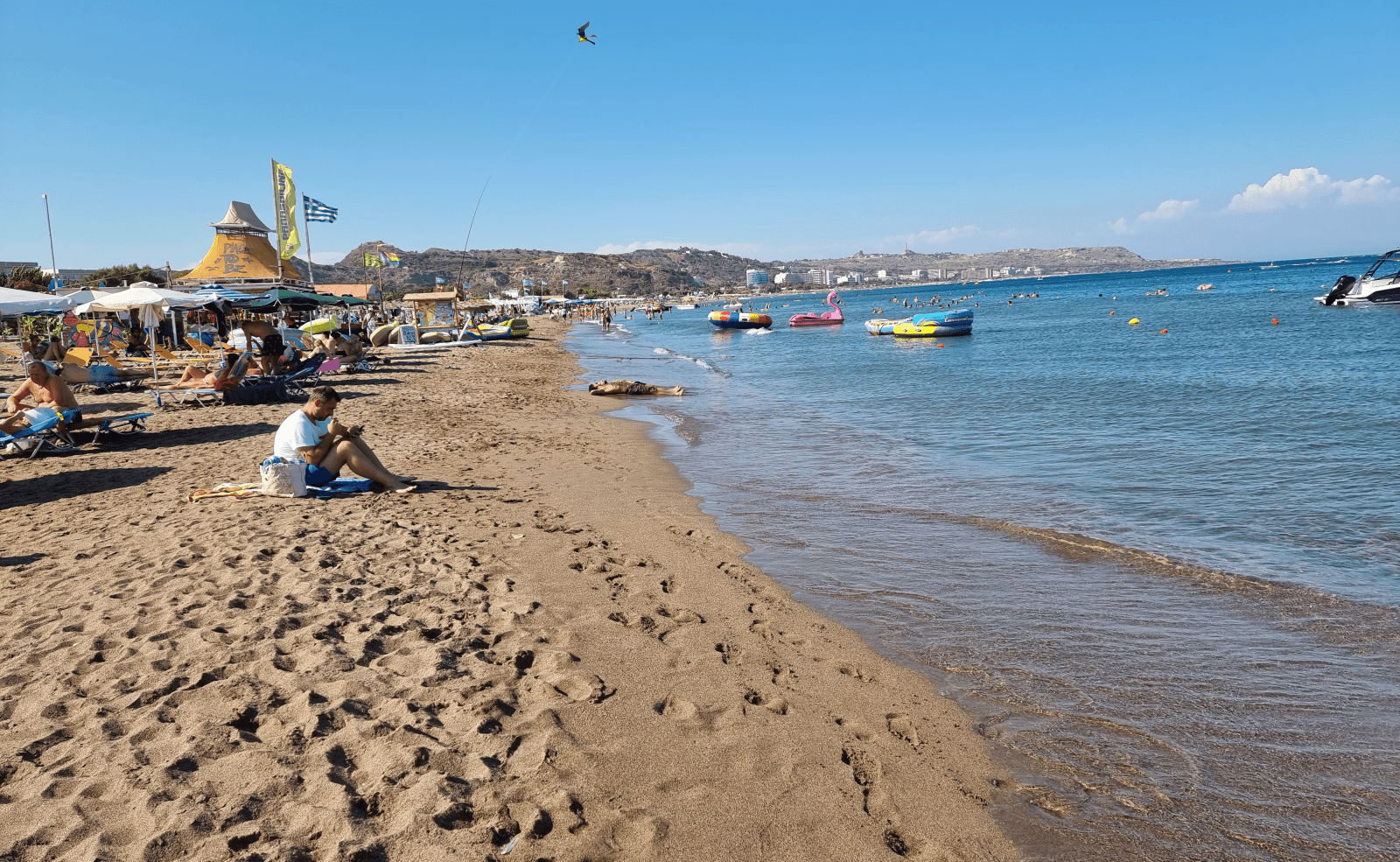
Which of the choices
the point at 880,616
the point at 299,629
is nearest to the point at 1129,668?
the point at 880,616

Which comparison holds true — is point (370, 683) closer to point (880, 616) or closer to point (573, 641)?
point (573, 641)

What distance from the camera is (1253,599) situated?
522cm

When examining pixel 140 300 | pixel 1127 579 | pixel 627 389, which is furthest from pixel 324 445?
pixel 627 389

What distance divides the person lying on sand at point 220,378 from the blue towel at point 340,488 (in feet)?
25.2

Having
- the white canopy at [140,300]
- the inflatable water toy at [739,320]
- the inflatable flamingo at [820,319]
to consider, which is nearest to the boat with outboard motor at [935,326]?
the inflatable water toy at [739,320]

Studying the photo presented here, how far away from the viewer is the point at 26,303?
12.8 m

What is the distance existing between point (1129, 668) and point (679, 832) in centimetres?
288

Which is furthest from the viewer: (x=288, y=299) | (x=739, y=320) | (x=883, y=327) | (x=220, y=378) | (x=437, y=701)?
(x=739, y=320)

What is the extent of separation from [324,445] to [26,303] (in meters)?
10.1

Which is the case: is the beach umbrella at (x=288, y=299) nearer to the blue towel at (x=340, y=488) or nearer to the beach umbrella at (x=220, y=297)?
the beach umbrella at (x=220, y=297)

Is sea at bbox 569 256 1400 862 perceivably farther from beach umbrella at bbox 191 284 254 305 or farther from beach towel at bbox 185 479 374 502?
beach umbrella at bbox 191 284 254 305

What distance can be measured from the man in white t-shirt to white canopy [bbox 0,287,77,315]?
9.63m

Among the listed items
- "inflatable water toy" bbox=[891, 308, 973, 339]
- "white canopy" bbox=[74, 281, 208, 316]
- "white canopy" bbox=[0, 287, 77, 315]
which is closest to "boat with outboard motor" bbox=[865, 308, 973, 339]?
"inflatable water toy" bbox=[891, 308, 973, 339]

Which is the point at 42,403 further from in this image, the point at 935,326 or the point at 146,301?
the point at 935,326
